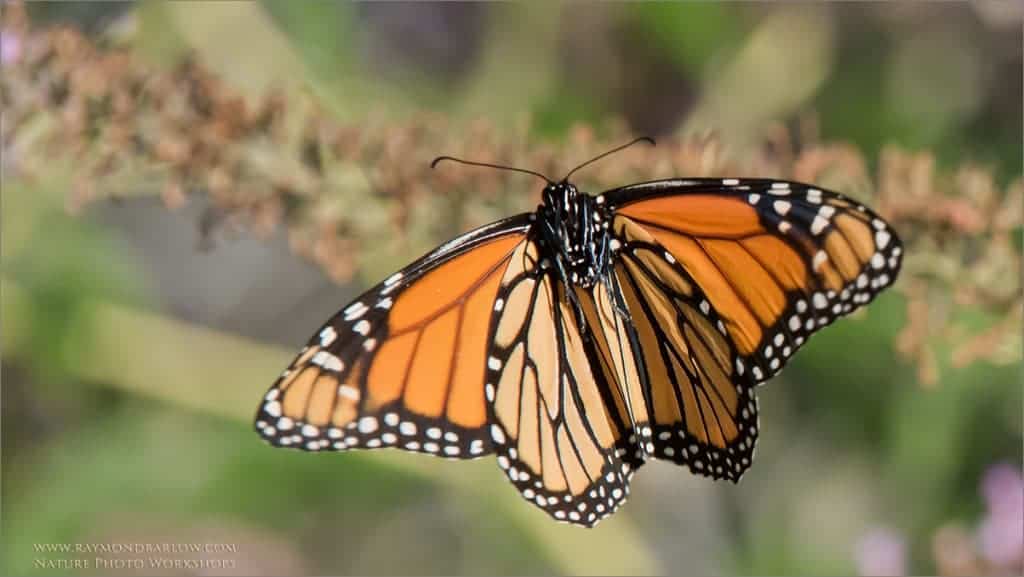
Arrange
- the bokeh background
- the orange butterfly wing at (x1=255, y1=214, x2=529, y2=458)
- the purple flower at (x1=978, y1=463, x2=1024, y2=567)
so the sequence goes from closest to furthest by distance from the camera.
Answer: the orange butterfly wing at (x1=255, y1=214, x2=529, y2=458) < the purple flower at (x1=978, y1=463, x2=1024, y2=567) < the bokeh background

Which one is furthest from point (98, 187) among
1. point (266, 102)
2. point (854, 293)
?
point (854, 293)

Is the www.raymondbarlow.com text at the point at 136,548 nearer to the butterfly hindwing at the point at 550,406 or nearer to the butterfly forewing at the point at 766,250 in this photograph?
the butterfly hindwing at the point at 550,406

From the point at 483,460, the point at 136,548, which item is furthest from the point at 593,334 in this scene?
the point at 136,548

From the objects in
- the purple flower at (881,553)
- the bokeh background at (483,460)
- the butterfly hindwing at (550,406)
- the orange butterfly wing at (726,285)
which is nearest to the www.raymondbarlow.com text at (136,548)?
the bokeh background at (483,460)

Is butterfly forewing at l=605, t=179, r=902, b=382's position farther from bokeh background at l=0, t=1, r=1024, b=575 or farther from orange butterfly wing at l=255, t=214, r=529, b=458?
bokeh background at l=0, t=1, r=1024, b=575

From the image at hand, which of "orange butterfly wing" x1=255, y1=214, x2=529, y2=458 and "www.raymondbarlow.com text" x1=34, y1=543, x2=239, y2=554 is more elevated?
"orange butterfly wing" x1=255, y1=214, x2=529, y2=458

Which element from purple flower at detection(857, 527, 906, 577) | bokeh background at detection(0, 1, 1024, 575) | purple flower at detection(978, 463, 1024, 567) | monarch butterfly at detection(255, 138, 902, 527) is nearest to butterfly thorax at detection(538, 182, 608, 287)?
monarch butterfly at detection(255, 138, 902, 527)
